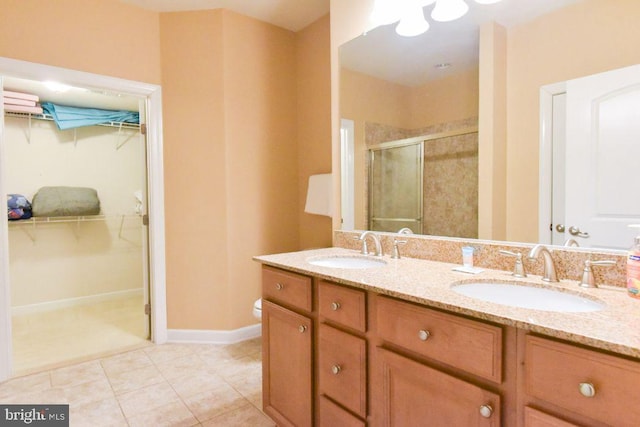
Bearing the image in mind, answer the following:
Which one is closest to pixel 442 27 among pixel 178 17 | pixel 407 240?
pixel 407 240

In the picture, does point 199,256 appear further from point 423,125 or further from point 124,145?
point 124,145

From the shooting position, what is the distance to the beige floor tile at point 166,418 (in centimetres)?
168

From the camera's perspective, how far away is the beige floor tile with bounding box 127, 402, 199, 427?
1685mm

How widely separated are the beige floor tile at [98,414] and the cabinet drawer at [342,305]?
1257mm

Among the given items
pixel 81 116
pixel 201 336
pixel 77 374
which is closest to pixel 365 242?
pixel 201 336

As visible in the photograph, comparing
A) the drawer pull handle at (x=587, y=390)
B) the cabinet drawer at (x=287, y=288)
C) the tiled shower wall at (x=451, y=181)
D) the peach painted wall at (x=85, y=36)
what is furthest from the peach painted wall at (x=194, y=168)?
the drawer pull handle at (x=587, y=390)

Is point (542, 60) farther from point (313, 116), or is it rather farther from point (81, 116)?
point (81, 116)

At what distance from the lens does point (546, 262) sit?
45.6 inches

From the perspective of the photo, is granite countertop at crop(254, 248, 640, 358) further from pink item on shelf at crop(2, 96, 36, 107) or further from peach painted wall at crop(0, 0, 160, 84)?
pink item on shelf at crop(2, 96, 36, 107)

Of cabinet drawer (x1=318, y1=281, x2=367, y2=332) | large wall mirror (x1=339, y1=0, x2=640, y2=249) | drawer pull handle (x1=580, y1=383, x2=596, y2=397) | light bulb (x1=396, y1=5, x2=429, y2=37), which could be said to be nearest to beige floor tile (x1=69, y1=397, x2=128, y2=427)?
cabinet drawer (x1=318, y1=281, x2=367, y2=332)

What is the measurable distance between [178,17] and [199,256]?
5.95ft

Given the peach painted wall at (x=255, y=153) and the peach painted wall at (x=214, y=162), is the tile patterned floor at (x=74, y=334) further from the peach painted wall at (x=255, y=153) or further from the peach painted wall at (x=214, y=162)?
the peach painted wall at (x=255, y=153)

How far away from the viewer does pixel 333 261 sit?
1.81 metres

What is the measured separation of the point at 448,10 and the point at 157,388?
2.54 meters
